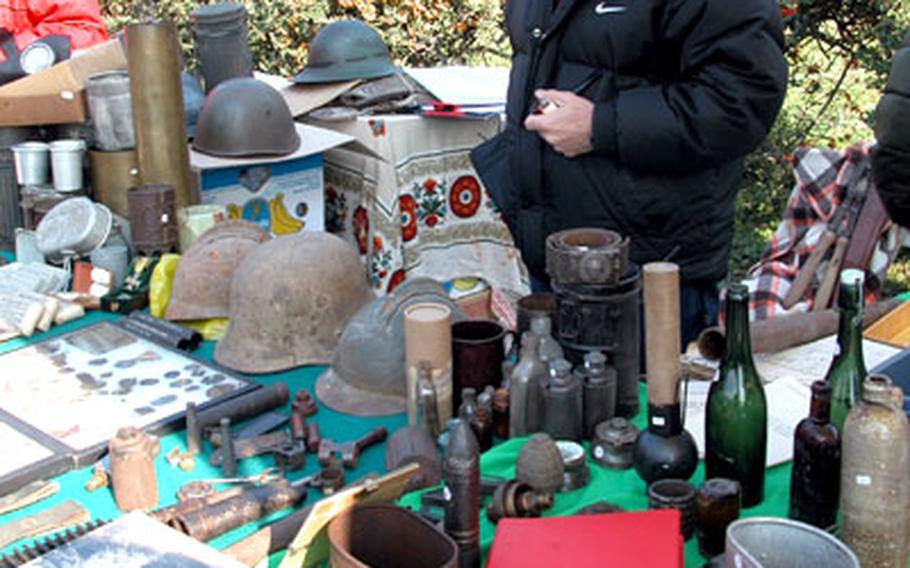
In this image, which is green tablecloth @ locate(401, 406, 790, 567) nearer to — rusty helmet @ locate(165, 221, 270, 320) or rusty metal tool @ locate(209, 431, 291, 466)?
rusty metal tool @ locate(209, 431, 291, 466)

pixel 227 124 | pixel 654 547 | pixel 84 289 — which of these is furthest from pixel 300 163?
pixel 654 547

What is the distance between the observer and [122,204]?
3566 millimetres

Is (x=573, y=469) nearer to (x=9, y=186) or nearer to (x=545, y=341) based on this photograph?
(x=545, y=341)

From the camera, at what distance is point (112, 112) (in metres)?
3.57

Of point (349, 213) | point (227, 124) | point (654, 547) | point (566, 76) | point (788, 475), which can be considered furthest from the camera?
point (349, 213)

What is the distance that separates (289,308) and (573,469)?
1.02 meters

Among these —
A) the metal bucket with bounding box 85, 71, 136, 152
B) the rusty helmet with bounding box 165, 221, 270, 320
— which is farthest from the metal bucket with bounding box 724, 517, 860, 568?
the metal bucket with bounding box 85, 71, 136, 152

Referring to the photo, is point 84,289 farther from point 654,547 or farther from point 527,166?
point 654,547

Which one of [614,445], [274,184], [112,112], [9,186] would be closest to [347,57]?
[274,184]

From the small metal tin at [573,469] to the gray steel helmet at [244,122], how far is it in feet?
7.94

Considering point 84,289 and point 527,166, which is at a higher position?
point 527,166

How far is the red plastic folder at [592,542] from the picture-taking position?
1463mm

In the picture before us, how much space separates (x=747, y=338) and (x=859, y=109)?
5.86 meters

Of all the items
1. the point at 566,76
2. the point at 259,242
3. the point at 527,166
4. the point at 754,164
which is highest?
the point at 566,76
